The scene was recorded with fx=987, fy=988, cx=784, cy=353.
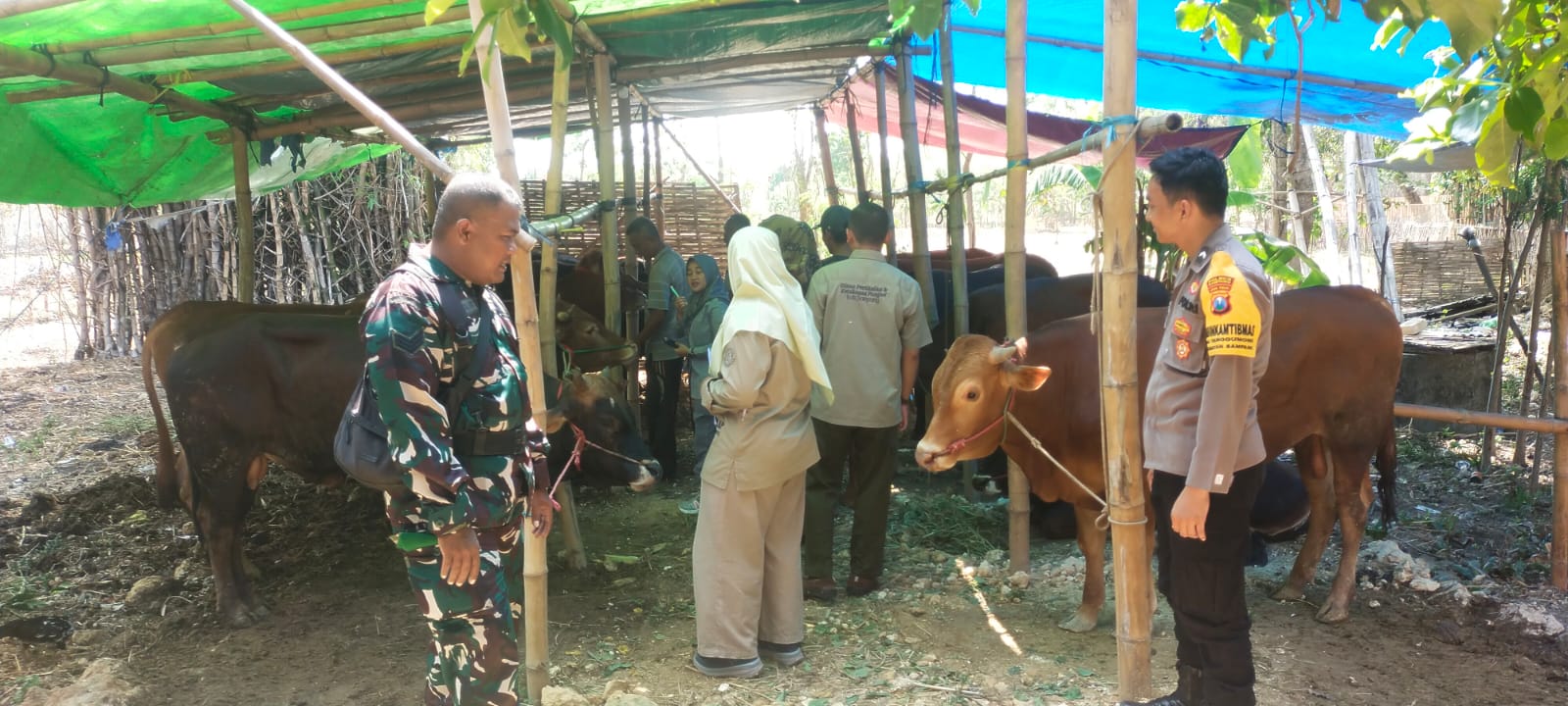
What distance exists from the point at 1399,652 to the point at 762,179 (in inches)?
1096

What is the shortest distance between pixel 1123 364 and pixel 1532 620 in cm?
299

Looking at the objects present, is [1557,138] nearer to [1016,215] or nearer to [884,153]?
[1016,215]

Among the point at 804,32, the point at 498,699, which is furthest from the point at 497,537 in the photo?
the point at 804,32

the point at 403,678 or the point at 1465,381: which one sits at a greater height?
the point at 1465,381

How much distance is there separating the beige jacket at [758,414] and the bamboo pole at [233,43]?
1.99m

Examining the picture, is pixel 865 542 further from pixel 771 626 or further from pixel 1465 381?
pixel 1465 381

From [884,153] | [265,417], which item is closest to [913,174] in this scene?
[884,153]

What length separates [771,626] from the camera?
Answer: 4227 millimetres

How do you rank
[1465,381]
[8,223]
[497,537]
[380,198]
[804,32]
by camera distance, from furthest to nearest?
1. [8,223]
2. [380,198]
3. [1465,381]
4. [804,32]
5. [497,537]

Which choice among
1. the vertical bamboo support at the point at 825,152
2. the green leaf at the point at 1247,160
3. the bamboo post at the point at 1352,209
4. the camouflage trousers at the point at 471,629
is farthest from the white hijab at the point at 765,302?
the bamboo post at the point at 1352,209

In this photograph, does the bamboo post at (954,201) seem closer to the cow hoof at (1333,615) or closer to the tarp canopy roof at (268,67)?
the tarp canopy roof at (268,67)

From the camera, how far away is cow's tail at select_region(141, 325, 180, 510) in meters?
5.38

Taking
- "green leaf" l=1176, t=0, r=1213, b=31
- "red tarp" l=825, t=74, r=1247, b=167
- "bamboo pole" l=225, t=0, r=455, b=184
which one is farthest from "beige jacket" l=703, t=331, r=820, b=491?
"red tarp" l=825, t=74, r=1247, b=167

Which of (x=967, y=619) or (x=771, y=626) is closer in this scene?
(x=771, y=626)
